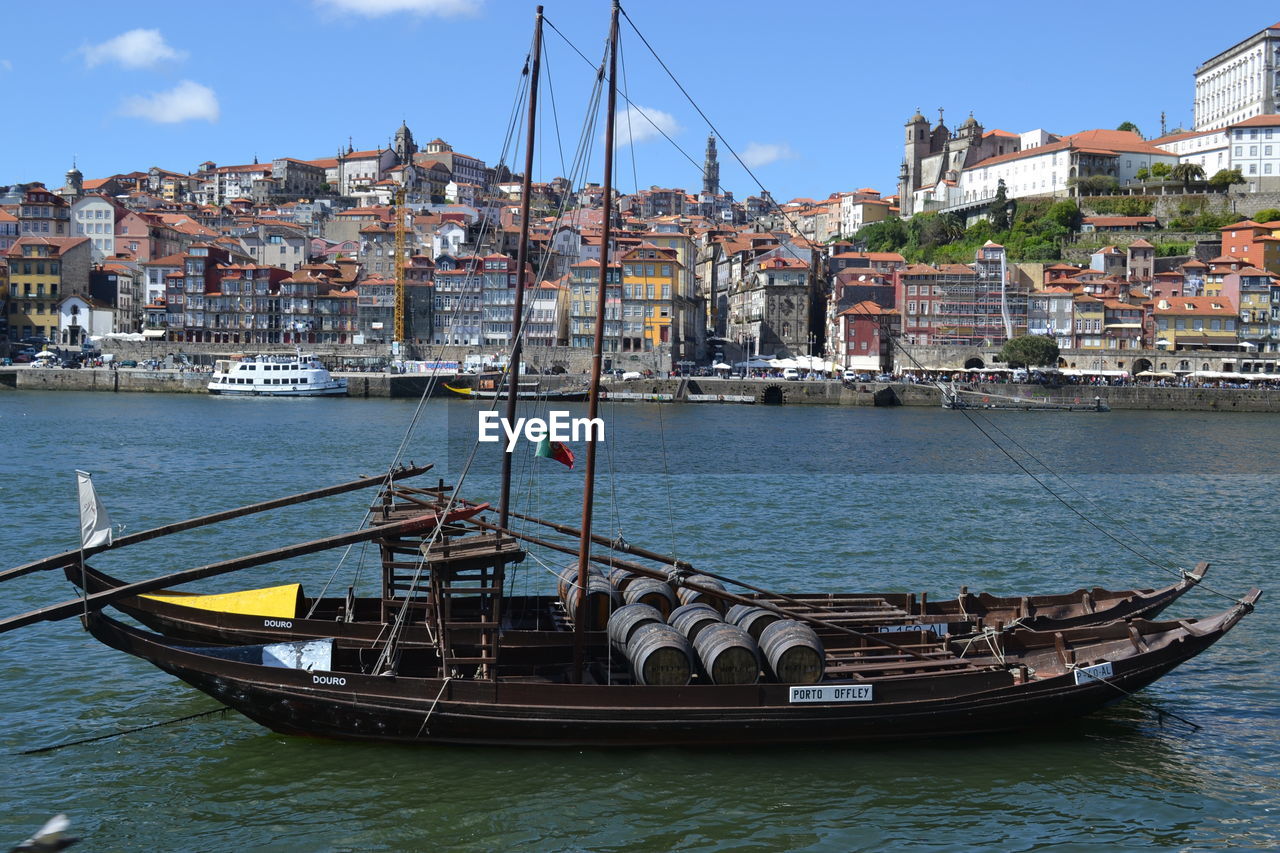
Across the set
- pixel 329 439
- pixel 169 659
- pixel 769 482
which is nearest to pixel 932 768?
pixel 169 659

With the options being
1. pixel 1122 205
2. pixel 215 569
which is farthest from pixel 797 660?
pixel 1122 205

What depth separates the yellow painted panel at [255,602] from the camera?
14.4 meters

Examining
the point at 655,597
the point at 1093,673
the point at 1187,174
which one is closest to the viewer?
the point at 1093,673

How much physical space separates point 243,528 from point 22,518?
5.08m

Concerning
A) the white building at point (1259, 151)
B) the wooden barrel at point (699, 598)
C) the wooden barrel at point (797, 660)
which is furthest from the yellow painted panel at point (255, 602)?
the white building at point (1259, 151)

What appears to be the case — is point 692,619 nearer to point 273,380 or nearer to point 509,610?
point 509,610

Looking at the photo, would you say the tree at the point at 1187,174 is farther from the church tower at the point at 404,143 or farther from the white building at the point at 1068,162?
the church tower at the point at 404,143

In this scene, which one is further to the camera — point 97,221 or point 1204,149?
point 1204,149

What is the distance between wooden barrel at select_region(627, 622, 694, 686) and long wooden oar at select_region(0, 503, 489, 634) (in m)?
2.34

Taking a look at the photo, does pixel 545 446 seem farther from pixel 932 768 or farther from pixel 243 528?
pixel 243 528

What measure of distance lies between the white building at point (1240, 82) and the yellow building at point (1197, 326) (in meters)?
41.0

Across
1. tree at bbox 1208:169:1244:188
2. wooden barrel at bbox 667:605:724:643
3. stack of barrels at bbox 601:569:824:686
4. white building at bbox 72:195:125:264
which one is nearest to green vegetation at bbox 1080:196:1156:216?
tree at bbox 1208:169:1244:188

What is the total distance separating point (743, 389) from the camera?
3297 inches

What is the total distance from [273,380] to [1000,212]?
71.6m
